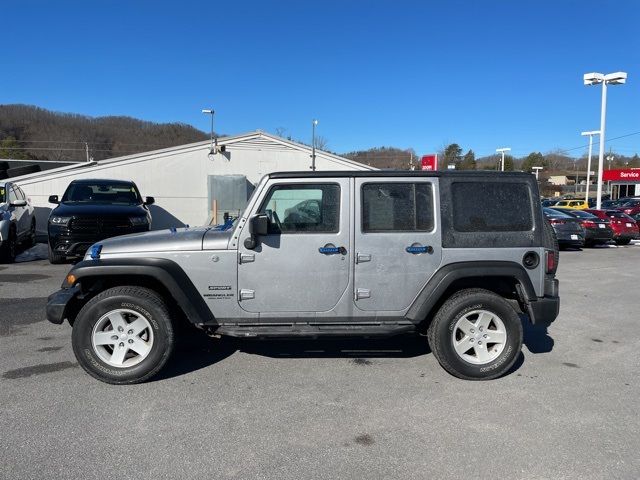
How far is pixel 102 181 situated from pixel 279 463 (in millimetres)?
10938

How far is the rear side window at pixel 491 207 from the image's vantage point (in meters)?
4.49

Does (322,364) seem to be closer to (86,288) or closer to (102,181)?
(86,288)

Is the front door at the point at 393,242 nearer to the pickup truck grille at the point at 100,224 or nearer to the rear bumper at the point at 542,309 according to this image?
the rear bumper at the point at 542,309

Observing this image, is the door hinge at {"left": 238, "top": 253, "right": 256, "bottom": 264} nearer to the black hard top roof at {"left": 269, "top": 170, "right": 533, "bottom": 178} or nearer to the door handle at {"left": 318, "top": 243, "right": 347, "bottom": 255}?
the door handle at {"left": 318, "top": 243, "right": 347, "bottom": 255}

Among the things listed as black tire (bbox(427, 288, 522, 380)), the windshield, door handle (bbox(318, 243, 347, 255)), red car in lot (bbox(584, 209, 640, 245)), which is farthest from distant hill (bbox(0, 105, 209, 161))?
black tire (bbox(427, 288, 522, 380))

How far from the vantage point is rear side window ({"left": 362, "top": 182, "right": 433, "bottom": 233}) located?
4414 millimetres

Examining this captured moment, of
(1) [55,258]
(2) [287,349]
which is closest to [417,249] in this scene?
(2) [287,349]

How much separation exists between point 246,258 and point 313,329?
0.88 metres

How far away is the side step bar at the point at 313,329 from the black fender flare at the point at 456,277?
181mm

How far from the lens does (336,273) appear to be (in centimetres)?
436

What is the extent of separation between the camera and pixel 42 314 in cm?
664

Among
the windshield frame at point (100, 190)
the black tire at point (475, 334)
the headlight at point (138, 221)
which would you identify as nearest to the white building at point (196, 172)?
the windshield frame at point (100, 190)

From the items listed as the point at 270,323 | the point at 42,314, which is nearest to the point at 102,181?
the point at 42,314

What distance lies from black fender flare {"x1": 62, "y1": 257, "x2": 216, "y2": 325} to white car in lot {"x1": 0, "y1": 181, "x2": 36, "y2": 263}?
8.38 meters
